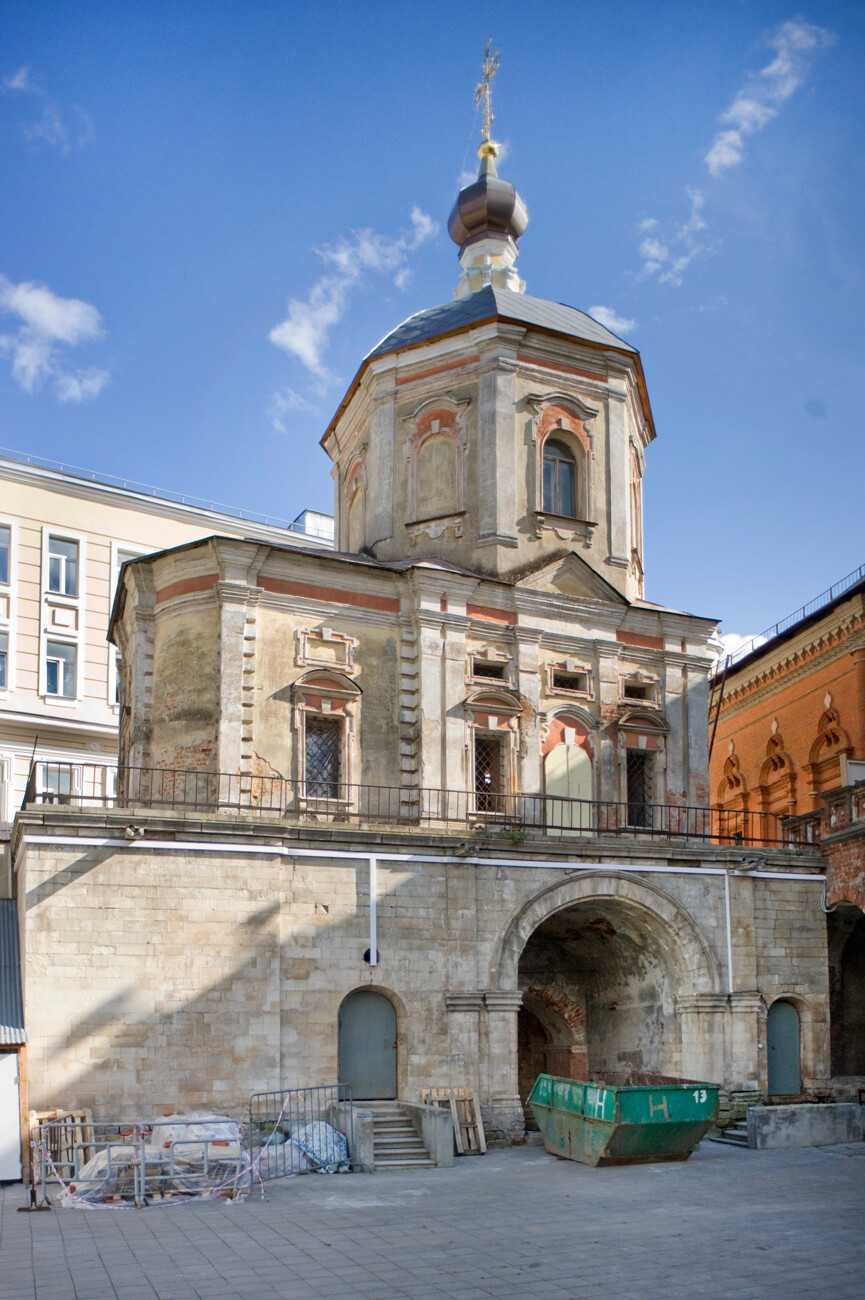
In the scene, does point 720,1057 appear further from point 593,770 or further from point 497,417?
point 497,417

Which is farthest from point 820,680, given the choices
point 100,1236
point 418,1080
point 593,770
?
point 100,1236

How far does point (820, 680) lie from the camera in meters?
34.7

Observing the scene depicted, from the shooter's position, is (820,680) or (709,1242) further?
(820,680)

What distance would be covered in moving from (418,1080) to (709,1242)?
29.3ft

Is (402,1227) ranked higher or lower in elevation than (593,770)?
lower

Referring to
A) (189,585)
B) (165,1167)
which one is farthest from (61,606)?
(165,1167)

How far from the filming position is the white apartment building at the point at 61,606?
40312mm

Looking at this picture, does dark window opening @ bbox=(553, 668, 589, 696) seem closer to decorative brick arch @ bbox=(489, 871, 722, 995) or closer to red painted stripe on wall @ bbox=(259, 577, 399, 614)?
red painted stripe on wall @ bbox=(259, 577, 399, 614)

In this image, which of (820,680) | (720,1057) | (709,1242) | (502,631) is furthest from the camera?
(820,680)

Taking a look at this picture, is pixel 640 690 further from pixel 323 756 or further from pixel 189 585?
pixel 189 585

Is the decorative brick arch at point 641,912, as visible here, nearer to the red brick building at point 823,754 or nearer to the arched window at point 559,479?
the red brick building at point 823,754

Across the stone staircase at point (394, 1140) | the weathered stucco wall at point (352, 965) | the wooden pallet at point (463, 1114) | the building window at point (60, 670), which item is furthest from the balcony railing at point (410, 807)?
the building window at point (60, 670)

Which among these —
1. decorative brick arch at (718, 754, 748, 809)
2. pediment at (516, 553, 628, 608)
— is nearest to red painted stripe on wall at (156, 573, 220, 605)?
pediment at (516, 553, 628, 608)

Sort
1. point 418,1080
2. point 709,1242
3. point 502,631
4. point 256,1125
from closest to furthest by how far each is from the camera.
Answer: point 709,1242, point 256,1125, point 418,1080, point 502,631
